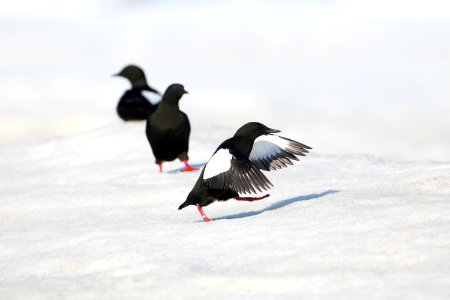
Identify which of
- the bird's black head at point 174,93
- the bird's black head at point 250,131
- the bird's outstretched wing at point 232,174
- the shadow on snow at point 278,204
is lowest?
the shadow on snow at point 278,204

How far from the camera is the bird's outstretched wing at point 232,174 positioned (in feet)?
25.4

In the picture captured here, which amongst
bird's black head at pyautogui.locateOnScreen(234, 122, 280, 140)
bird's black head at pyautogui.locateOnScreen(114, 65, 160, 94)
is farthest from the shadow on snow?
bird's black head at pyautogui.locateOnScreen(114, 65, 160, 94)

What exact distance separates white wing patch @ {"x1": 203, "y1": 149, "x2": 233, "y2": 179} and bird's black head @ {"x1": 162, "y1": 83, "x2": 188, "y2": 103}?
144 inches

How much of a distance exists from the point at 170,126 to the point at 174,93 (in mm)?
401

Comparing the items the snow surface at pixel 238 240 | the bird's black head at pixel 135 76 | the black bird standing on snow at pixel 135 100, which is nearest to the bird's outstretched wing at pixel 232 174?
the snow surface at pixel 238 240

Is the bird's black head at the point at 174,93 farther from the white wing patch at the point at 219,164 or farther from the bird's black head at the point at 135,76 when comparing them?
the bird's black head at the point at 135,76

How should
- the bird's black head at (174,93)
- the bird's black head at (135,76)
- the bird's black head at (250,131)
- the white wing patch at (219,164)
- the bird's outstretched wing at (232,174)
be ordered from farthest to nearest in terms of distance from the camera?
the bird's black head at (135,76) → the bird's black head at (174,93) → the bird's black head at (250,131) → the white wing patch at (219,164) → the bird's outstretched wing at (232,174)

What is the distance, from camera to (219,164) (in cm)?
793

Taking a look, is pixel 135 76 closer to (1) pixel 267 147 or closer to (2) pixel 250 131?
(1) pixel 267 147

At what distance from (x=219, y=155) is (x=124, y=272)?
1.91 m

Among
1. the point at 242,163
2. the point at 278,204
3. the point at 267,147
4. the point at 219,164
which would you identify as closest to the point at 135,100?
the point at 267,147

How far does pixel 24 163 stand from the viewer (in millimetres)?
15578

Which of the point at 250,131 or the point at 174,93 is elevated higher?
the point at 174,93

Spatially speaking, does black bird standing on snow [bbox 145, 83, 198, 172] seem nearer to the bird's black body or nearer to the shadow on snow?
the bird's black body
